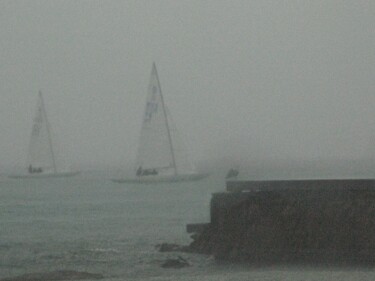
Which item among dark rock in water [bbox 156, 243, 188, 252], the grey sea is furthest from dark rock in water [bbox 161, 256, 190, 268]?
dark rock in water [bbox 156, 243, 188, 252]

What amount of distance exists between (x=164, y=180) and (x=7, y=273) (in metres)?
65.2

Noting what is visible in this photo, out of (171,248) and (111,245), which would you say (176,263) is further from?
(111,245)

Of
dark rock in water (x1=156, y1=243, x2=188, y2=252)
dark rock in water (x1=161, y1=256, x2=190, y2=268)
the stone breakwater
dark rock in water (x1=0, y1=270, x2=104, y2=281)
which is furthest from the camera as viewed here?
dark rock in water (x1=156, y1=243, x2=188, y2=252)

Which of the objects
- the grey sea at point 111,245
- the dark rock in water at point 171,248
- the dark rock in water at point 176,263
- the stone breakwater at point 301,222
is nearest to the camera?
the grey sea at point 111,245

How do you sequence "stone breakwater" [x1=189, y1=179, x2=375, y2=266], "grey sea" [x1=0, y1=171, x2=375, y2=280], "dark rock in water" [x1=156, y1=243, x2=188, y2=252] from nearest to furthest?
"grey sea" [x1=0, y1=171, x2=375, y2=280]
"stone breakwater" [x1=189, y1=179, x2=375, y2=266]
"dark rock in water" [x1=156, y1=243, x2=188, y2=252]

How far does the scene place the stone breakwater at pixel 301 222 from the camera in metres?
20.8

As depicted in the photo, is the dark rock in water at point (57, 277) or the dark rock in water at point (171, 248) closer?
the dark rock in water at point (57, 277)

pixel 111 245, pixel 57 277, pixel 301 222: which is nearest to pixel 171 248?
pixel 111 245

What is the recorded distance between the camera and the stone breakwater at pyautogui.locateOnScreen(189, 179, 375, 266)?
68.2ft

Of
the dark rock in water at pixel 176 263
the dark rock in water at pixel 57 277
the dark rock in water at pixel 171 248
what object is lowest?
the dark rock in water at pixel 171 248

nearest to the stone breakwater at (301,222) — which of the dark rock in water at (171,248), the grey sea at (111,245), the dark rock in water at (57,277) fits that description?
the grey sea at (111,245)

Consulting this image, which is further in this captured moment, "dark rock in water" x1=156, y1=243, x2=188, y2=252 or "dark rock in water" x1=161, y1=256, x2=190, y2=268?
"dark rock in water" x1=156, y1=243, x2=188, y2=252

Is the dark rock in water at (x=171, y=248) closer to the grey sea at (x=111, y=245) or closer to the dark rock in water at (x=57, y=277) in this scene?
the grey sea at (x=111, y=245)

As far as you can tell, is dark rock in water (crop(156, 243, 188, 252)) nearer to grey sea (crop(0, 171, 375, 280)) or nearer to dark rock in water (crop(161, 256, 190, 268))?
grey sea (crop(0, 171, 375, 280))
